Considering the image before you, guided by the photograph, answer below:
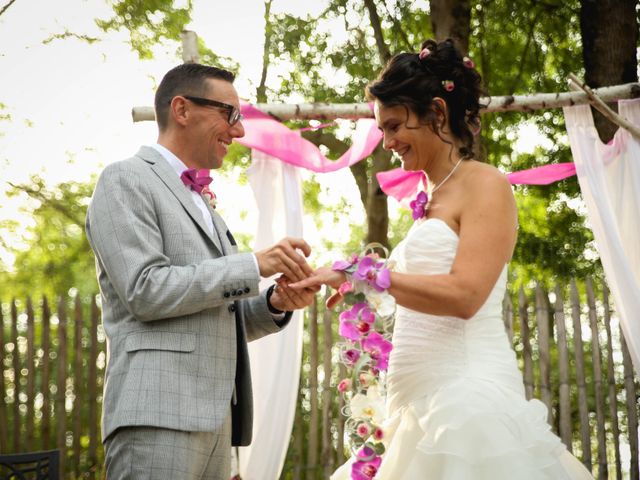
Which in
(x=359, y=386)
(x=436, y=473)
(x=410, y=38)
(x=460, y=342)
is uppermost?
(x=410, y=38)

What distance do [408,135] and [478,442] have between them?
4.09 ft

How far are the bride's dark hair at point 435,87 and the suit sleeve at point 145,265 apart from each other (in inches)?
41.9

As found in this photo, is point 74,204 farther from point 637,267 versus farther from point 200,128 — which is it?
point 200,128

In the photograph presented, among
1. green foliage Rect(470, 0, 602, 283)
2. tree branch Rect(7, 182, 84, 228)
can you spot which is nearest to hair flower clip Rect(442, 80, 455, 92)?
green foliage Rect(470, 0, 602, 283)

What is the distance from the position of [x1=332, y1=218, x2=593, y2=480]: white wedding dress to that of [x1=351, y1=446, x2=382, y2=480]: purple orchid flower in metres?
0.08

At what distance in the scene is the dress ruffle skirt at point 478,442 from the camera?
261 centimetres

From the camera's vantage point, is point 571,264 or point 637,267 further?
point 571,264

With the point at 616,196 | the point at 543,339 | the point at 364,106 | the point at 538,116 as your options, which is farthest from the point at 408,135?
the point at 538,116

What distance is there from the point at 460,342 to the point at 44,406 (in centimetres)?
476

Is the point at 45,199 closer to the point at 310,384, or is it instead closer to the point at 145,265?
the point at 310,384

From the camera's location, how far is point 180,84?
119 inches

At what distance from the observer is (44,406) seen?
658cm

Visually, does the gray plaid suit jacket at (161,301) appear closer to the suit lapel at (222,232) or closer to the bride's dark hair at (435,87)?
the suit lapel at (222,232)

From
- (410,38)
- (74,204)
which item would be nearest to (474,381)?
(410,38)
